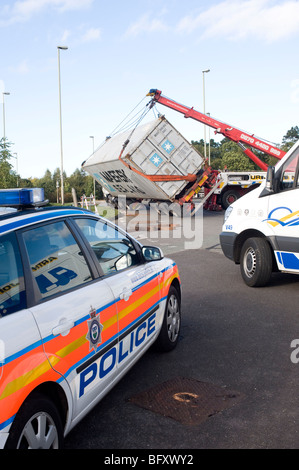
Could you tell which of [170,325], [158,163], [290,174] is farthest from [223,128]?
[170,325]

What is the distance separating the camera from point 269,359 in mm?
4305

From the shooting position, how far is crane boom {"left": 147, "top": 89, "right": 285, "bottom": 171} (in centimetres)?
2105

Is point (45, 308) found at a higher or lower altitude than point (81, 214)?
lower

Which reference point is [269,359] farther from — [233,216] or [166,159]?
[166,159]

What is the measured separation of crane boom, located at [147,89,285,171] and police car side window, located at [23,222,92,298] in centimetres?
1878

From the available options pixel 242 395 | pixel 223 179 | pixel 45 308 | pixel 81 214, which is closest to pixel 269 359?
pixel 242 395

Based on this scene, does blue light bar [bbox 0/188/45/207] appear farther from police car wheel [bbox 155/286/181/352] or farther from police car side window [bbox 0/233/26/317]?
police car wheel [bbox 155/286/181/352]

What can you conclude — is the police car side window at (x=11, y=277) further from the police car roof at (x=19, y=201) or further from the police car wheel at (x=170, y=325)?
the police car wheel at (x=170, y=325)

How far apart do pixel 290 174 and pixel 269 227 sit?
32.4 inches

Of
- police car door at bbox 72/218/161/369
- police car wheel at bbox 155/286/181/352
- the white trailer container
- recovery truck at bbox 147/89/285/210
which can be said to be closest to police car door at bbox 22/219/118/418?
police car door at bbox 72/218/161/369

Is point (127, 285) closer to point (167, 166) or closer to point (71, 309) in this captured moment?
point (71, 309)

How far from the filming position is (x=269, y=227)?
6.88 metres

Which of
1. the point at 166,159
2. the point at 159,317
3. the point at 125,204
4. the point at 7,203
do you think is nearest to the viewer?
the point at 7,203

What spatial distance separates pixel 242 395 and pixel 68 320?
1.75m
